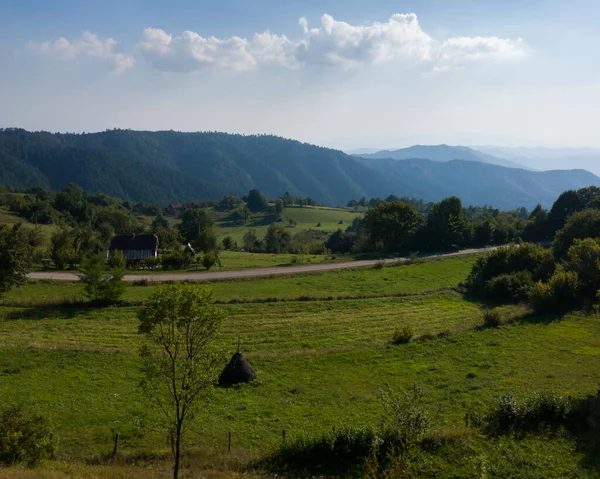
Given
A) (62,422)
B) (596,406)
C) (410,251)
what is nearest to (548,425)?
(596,406)

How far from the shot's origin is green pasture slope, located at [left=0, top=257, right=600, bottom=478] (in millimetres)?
16812

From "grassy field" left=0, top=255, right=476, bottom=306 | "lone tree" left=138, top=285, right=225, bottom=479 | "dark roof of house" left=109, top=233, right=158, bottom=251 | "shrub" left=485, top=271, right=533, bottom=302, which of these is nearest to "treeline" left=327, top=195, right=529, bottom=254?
"grassy field" left=0, top=255, right=476, bottom=306

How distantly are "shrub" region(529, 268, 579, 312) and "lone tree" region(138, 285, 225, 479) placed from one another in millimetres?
34697

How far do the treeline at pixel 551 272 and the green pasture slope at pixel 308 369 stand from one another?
2.68 m

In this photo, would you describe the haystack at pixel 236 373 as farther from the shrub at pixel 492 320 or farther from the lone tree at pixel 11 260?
the lone tree at pixel 11 260

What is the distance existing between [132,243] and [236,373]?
56579mm

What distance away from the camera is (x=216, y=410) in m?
21.2

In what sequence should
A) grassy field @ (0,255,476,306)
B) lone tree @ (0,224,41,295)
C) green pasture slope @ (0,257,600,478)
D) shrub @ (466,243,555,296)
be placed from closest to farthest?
green pasture slope @ (0,257,600,478) → lone tree @ (0,224,41,295) → grassy field @ (0,255,476,306) → shrub @ (466,243,555,296)

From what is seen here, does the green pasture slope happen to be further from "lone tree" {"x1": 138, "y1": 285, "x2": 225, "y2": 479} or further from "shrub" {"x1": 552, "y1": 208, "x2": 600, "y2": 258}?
"shrub" {"x1": 552, "y1": 208, "x2": 600, "y2": 258}

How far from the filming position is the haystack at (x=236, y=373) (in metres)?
24.5

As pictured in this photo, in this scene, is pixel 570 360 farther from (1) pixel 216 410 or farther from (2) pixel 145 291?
(2) pixel 145 291

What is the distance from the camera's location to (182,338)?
13281 mm

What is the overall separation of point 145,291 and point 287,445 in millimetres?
33140

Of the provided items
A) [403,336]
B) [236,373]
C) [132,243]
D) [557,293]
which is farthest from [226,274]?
[557,293]
